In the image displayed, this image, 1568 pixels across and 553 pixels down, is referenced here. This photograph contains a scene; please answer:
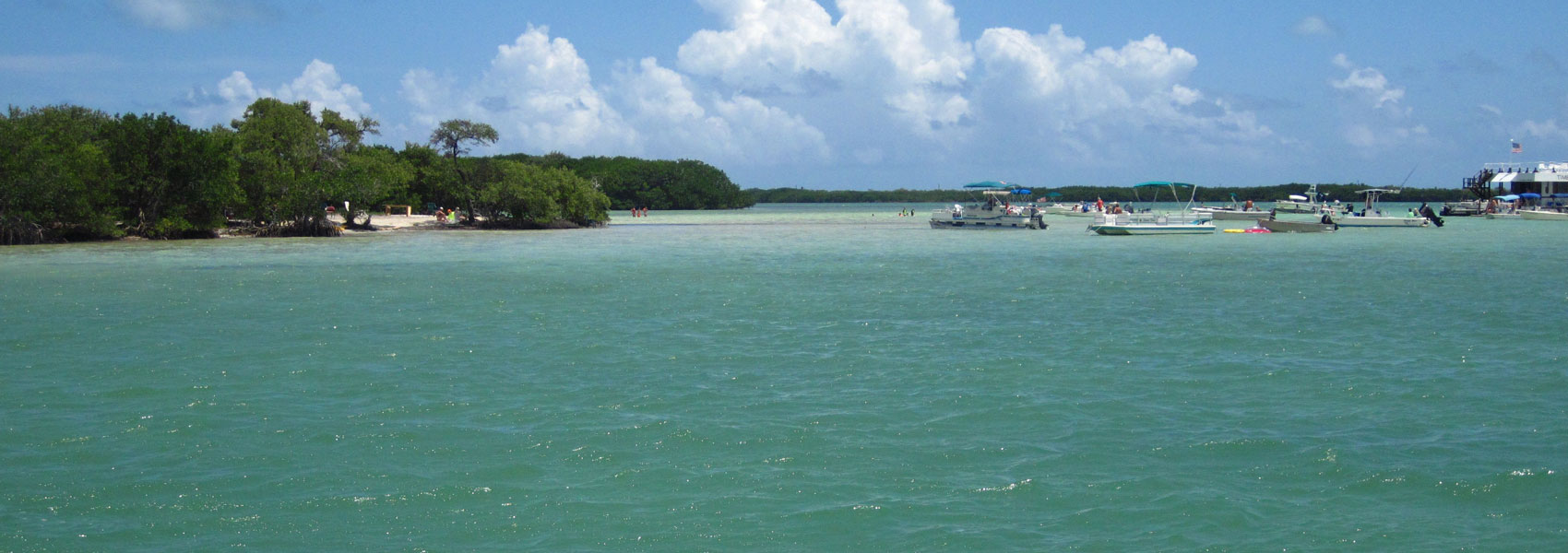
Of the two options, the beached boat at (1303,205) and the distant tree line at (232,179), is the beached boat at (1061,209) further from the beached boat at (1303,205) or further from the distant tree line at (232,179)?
the distant tree line at (232,179)

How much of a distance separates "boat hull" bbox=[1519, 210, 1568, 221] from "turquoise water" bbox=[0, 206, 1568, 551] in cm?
6473

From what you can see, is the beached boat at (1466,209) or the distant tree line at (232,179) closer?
the distant tree line at (232,179)

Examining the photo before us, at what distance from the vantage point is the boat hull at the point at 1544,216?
78438mm

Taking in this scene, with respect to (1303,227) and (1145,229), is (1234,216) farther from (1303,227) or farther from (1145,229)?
(1145,229)

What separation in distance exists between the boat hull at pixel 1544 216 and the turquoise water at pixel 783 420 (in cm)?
6473

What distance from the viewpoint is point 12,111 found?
63531mm

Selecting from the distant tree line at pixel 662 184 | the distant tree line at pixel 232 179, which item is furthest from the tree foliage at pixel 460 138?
the distant tree line at pixel 662 184

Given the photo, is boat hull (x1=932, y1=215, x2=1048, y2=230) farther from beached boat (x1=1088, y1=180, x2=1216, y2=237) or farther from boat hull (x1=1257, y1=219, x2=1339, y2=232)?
boat hull (x1=1257, y1=219, x2=1339, y2=232)

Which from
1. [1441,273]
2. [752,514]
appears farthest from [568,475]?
[1441,273]

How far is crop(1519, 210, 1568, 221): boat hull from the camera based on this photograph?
3088 inches

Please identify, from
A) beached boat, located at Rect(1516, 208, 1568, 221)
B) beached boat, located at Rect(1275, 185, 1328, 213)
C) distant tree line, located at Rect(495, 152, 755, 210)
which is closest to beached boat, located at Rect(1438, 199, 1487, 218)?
beached boat, located at Rect(1275, 185, 1328, 213)

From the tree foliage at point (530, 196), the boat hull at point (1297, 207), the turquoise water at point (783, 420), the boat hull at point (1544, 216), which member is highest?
the tree foliage at point (530, 196)

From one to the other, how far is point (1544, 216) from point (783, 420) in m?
87.6

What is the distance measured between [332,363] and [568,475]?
762 centimetres
